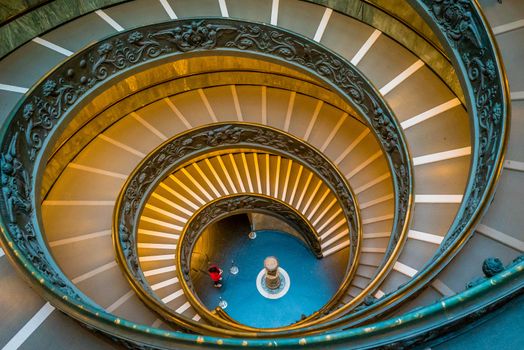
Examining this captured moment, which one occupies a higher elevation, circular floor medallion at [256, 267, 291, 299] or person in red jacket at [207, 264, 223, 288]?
circular floor medallion at [256, 267, 291, 299]

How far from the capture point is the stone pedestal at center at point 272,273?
9555 mm

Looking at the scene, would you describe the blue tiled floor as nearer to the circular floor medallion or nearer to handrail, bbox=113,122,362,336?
the circular floor medallion

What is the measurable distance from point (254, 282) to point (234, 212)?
2293mm

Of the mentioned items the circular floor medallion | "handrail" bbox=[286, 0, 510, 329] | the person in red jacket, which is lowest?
the person in red jacket

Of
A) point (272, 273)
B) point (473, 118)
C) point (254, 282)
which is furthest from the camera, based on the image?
Result: point (254, 282)

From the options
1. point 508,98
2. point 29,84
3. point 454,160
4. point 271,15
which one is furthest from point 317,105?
point 29,84

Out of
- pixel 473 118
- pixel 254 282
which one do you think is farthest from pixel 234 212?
pixel 473 118

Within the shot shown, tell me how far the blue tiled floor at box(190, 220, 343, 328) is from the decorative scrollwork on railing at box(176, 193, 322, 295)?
1.96 ft

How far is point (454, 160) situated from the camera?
5586mm

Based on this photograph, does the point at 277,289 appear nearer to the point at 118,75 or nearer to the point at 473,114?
the point at 118,75

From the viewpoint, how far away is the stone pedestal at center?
9.55m

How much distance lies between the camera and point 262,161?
1065cm

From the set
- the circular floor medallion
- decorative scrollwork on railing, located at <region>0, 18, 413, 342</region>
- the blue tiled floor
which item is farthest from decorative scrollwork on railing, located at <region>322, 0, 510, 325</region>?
the circular floor medallion

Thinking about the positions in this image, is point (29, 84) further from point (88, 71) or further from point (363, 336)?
point (363, 336)
